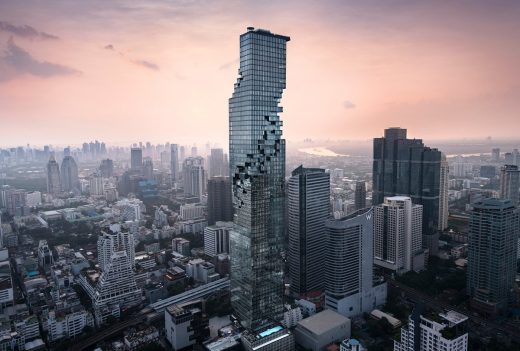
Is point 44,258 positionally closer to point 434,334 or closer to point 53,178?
point 434,334

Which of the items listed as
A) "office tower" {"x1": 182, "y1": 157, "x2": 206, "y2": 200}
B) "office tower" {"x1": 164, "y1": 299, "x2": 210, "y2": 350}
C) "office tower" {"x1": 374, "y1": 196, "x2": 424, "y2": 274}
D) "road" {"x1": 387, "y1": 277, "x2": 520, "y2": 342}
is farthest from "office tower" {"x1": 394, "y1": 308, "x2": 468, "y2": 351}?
"office tower" {"x1": 182, "y1": 157, "x2": 206, "y2": 200}

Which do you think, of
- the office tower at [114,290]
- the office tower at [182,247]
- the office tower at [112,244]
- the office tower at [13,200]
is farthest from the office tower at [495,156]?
the office tower at [13,200]

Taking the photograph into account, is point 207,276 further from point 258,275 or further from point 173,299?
point 258,275

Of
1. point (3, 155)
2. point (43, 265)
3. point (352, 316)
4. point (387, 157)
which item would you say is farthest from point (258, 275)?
point (3, 155)

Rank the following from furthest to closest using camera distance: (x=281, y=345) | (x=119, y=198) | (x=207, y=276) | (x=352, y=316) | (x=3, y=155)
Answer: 1. (x=3, y=155)
2. (x=119, y=198)
3. (x=207, y=276)
4. (x=352, y=316)
5. (x=281, y=345)

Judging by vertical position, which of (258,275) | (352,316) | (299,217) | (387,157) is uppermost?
(387,157)

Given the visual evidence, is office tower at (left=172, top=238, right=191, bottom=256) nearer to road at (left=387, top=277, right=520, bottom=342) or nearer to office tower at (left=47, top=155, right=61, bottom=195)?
road at (left=387, top=277, right=520, bottom=342)

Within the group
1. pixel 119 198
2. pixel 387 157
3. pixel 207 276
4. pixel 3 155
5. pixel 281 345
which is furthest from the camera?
pixel 3 155
